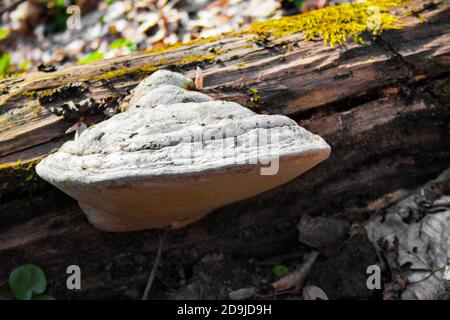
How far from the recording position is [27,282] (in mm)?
2859

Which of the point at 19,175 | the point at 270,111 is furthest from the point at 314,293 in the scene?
the point at 19,175

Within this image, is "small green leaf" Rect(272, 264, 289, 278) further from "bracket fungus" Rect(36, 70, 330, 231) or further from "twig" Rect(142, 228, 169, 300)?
"bracket fungus" Rect(36, 70, 330, 231)

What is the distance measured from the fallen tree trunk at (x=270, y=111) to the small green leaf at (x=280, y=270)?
138 mm

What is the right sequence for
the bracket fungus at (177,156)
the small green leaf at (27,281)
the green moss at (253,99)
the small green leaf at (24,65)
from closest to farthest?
1. the bracket fungus at (177,156)
2. the small green leaf at (27,281)
3. the green moss at (253,99)
4. the small green leaf at (24,65)

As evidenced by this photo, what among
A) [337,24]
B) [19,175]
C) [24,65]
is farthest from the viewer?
[24,65]

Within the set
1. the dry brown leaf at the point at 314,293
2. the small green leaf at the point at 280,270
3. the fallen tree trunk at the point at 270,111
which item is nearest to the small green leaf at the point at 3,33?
the fallen tree trunk at the point at 270,111

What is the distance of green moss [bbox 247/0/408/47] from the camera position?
3221 millimetres

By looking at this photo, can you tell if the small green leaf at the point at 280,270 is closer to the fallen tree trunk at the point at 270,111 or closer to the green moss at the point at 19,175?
the fallen tree trunk at the point at 270,111

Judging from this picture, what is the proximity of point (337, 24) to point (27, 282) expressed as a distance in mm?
2851

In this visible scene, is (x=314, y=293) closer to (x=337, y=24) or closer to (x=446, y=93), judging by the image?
(x=446, y=93)

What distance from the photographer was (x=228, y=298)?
10.1 feet

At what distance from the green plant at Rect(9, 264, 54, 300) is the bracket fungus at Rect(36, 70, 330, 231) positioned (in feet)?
2.95

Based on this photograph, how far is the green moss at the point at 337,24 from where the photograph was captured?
3.22m

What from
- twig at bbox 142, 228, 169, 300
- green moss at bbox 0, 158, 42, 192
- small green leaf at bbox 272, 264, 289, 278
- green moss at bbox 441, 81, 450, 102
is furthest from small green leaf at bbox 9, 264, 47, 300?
green moss at bbox 441, 81, 450, 102
